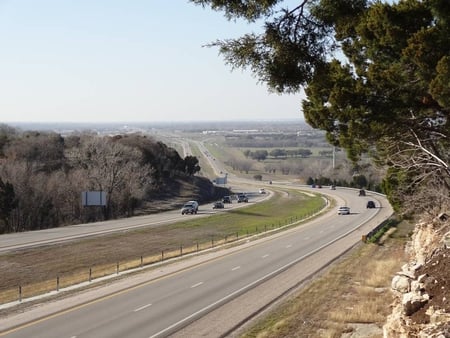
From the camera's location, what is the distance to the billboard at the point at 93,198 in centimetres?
6500

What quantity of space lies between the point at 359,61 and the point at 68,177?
58.4m

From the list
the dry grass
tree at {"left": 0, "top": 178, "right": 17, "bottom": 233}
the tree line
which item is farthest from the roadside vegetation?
tree at {"left": 0, "top": 178, "right": 17, "bottom": 233}

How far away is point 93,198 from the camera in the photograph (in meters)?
65.1

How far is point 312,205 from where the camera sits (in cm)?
8250

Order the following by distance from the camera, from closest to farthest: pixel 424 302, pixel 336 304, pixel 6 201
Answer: pixel 424 302, pixel 336 304, pixel 6 201

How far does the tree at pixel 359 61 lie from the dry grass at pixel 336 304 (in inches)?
219

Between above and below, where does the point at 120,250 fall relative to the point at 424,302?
below

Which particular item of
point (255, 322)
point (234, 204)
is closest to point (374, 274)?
point (255, 322)

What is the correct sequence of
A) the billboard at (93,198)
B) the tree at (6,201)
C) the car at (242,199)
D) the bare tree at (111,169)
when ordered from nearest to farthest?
the tree at (6,201)
the billboard at (93,198)
the bare tree at (111,169)
the car at (242,199)

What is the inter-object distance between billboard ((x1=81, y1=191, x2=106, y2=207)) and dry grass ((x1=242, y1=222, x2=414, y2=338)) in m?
36.7

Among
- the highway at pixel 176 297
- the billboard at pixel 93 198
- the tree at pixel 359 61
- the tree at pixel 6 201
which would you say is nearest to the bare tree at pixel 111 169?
the billboard at pixel 93 198

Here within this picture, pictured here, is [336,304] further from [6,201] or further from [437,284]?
[6,201]

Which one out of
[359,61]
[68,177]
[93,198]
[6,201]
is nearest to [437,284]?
[359,61]

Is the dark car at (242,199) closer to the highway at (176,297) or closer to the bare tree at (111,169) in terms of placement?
the bare tree at (111,169)
